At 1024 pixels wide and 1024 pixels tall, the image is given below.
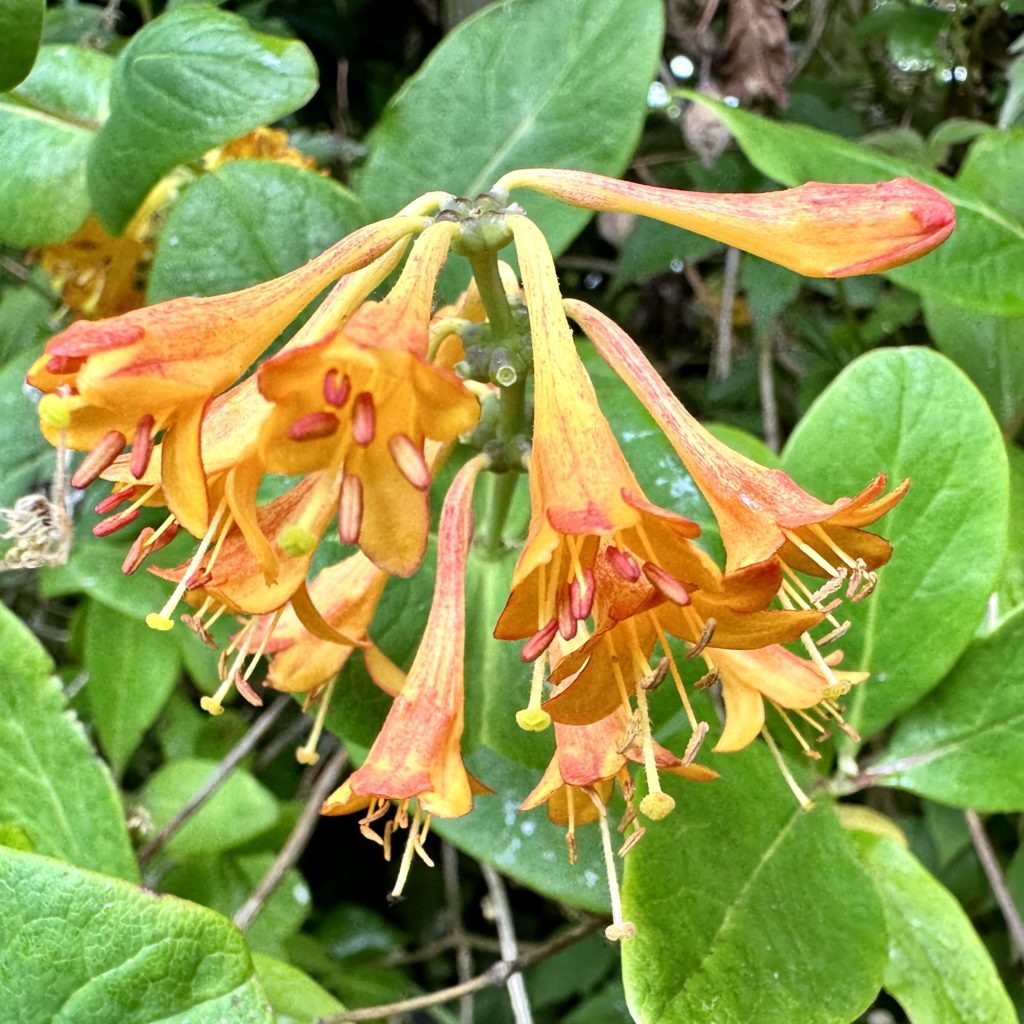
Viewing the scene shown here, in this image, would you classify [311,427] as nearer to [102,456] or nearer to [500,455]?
[102,456]

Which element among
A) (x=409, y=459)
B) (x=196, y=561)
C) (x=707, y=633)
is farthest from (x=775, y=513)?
(x=196, y=561)

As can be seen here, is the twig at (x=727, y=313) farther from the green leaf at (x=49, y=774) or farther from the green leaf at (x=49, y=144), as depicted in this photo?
the green leaf at (x=49, y=774)

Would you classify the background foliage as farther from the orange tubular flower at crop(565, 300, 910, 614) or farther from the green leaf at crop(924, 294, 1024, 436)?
the orange tubular flower at crop(565, 300, 910, 614)

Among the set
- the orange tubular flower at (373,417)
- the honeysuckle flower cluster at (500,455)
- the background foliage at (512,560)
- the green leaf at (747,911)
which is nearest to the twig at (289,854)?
the background foliage at (512,560)

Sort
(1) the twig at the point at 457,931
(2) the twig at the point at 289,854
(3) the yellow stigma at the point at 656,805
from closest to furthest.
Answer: (3) the yellow stigma at the point at 656,805 < (2) the twig at the point at 289,854 < (1) the twig at the point at 457,931

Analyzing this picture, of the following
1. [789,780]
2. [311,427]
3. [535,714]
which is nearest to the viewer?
[311,427]

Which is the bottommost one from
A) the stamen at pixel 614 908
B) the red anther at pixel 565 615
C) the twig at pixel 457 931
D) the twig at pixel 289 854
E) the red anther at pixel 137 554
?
the twig at pixel 457 931

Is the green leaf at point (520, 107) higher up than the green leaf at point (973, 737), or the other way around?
the green leaf at point (520, 107)

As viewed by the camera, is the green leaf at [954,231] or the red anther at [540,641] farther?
the green leaf at [954,231]

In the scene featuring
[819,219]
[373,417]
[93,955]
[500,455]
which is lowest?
[93,955]
